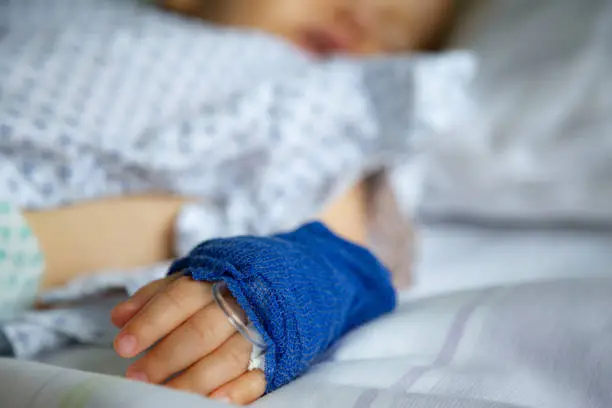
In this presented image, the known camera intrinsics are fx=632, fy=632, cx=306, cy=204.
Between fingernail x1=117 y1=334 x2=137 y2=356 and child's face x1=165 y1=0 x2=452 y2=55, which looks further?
child's face x1=165 y1=0 x2=452 y2=55

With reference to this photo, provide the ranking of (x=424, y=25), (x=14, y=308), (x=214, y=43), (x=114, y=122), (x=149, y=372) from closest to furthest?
(x=149, y=372)
(x=14, y=308)
(x=114, y=122)
(x=214, y=43)
(x=424, y=25)

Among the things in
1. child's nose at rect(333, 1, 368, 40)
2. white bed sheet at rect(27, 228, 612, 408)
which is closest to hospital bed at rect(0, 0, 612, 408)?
white bed sheet at rect(27, 228, 612, 408)

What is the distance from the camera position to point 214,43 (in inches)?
31.0

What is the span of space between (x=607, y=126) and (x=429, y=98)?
230 mm

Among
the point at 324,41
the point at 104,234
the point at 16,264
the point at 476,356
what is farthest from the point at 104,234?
the point at 324,41

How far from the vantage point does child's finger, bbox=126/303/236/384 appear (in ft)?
1.25

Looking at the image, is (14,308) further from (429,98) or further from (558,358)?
(429,98)

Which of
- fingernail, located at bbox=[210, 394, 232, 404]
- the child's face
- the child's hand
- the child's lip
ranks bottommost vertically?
fingernail, located at bbox=[210, 394, 232, 404]

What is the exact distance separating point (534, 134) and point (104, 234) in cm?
57

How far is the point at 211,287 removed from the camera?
0.41m

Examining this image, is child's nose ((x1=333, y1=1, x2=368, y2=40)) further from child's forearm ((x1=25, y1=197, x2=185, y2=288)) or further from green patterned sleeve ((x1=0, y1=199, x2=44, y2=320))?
green patterned sleeve ((x1=0, y1=199, x2=44, y2=320))

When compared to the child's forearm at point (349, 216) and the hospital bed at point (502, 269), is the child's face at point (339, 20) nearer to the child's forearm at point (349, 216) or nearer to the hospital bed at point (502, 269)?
the hospital bed at point (502, 269)

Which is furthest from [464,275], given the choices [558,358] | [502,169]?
[558,358]

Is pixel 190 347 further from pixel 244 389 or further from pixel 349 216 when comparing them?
pixel 349 216
